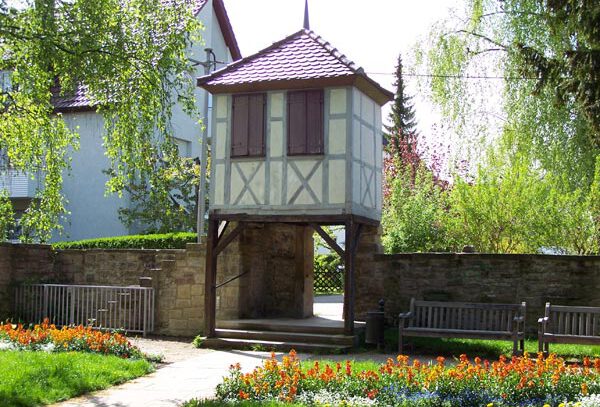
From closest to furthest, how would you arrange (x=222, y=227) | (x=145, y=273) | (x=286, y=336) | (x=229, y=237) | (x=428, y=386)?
1. (x=428, y=386)
2. (x=286, y=336)
3. (x=229, y=237)
4. (x=222, y=227)
5. (x=145, y=273)

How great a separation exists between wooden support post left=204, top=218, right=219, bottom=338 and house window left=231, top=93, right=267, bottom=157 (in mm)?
1540

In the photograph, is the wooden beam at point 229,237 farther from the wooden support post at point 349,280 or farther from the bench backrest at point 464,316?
the bench backrest at point 464,316

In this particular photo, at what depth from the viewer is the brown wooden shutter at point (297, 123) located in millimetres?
14461

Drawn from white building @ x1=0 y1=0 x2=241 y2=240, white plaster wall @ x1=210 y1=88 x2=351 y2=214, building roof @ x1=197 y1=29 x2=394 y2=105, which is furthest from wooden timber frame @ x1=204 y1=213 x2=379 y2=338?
white building @ x1=0 y1=0 x2=241 y2=240

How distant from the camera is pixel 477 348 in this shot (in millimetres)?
13156

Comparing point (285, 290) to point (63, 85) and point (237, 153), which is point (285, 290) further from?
point (63, 85)

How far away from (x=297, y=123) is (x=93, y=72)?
4726mm

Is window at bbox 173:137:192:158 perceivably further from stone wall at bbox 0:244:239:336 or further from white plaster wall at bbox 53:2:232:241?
stone wall at bbox 0:244:239:336

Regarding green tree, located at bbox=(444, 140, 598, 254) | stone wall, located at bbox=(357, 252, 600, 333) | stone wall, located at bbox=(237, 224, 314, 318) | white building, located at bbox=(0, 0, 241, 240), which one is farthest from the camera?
white building, located at bbox=(0, 0, 241, 240)

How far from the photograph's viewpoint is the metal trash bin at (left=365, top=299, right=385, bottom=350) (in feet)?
44.8

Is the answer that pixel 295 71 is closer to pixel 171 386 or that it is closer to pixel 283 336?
pixel 283 336

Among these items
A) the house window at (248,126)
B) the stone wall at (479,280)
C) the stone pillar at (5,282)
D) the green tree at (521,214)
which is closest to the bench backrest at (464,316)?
the stone wall at (479,280)

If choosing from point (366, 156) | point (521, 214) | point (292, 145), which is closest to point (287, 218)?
point (292, 145)

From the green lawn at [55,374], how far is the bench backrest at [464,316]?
5.12 m
